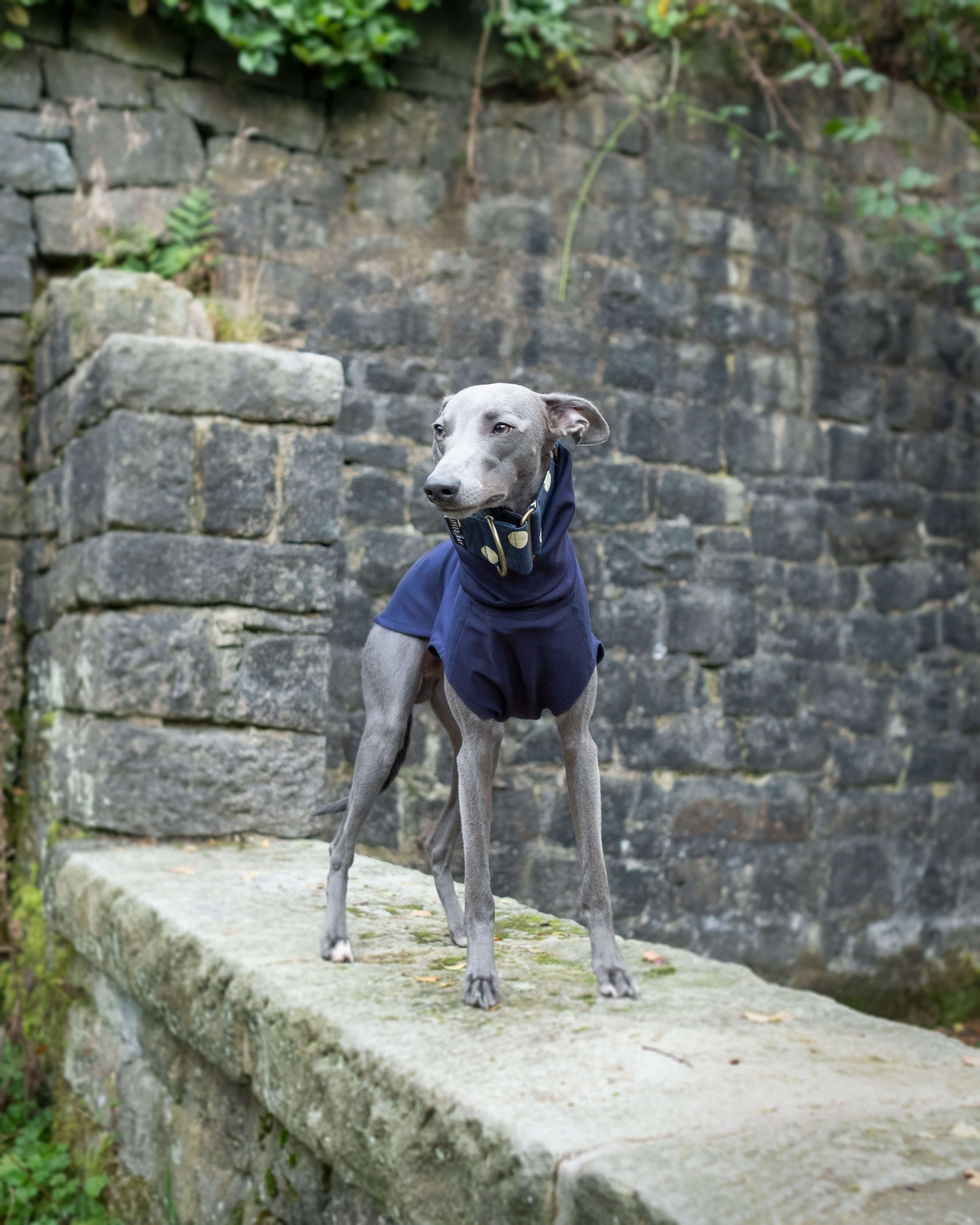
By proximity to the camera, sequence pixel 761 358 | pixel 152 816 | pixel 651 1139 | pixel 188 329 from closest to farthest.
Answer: pixel 651 1139, pixel 152 816, pixel 188 329, pixel 761 358

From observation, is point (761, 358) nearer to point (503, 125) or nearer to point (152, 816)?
point (503, 125)

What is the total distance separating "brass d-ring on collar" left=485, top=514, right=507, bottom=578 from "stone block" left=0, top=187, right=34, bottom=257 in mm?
3207

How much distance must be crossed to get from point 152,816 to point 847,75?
13.3 ft

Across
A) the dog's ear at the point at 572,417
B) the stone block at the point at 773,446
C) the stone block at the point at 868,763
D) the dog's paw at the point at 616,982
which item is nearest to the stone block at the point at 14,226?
the stone block at the point at 773,446

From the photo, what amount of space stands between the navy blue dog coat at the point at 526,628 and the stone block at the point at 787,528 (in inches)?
128

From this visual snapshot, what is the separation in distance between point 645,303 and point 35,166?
2.52 m

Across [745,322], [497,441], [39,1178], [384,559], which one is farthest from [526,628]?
[745,322]

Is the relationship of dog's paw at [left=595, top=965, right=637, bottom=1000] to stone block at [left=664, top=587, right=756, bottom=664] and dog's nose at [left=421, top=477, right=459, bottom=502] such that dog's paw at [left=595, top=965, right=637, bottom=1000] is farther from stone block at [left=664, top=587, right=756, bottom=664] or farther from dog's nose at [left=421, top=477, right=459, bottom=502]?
stone block at [left=664, top=587, right=756, bottom=664]

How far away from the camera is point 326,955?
7.86 feet

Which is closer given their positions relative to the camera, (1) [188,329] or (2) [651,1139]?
(2) [651,1139]

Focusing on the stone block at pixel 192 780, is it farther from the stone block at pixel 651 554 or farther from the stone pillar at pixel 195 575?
the stone block at pixel 651 554

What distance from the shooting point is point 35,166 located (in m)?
4.39

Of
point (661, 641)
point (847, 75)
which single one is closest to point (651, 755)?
point (661, 641)

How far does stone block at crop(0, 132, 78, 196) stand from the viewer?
4359mm
